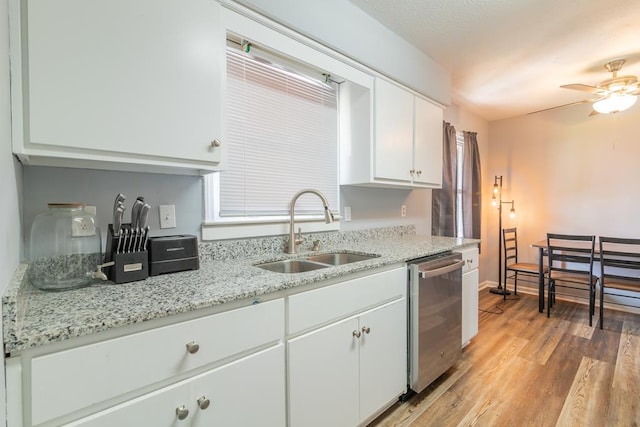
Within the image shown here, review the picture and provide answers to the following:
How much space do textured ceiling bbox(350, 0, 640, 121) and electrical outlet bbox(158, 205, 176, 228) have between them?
5.48 ft

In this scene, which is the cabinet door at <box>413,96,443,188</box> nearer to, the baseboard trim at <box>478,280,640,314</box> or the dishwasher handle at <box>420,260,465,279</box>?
the dishwasher handle at <box>420,260,465,279</box>

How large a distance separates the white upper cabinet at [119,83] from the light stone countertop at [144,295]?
44 cm

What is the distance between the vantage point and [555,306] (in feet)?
11.5

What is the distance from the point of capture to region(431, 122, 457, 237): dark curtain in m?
3.27

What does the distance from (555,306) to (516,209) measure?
1313mm

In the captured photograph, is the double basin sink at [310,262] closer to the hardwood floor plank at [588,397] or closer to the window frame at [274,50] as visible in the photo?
the window frame at [274,50]

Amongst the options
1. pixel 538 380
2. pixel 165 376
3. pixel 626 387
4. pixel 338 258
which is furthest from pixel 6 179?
pixel 626 387

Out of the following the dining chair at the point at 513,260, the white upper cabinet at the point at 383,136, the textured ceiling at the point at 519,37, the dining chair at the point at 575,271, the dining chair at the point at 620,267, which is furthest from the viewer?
the dining chair at the point at 513,260

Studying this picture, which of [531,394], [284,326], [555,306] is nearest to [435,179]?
[531,394]

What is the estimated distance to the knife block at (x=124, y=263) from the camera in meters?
1.09

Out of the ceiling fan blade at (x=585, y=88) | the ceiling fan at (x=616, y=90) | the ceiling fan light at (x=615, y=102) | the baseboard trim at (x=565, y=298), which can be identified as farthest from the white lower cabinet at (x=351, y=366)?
the baseboard trim at (x=565, y=298)

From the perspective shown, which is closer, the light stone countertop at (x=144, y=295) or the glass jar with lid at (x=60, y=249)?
the light stone countertop at (x=144, y=295)

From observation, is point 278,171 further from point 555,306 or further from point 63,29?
point 555,306

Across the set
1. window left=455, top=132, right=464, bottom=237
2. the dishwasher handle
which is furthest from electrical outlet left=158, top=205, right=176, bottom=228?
window left=455, top=132, right=464, bottom=237
